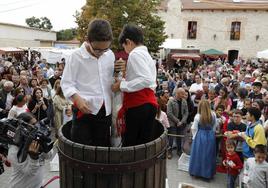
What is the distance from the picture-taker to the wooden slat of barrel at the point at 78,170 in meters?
2.08

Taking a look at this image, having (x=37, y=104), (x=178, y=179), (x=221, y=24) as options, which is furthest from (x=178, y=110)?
(x=221, y=24)

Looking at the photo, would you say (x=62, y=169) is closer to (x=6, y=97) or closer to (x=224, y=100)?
(x=6, y=97)

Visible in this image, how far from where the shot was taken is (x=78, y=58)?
229 cm

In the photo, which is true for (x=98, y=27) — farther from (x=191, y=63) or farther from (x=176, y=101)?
(x=191, y=63)

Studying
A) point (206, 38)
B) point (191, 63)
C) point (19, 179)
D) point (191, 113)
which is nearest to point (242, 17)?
point (206, 38)

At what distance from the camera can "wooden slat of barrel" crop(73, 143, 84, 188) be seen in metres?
2.08

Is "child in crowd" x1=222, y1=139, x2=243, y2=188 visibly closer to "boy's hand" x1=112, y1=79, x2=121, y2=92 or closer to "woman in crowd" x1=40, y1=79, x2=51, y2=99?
"boy's hand" x1=112, y1=79, x2=121, y2=92

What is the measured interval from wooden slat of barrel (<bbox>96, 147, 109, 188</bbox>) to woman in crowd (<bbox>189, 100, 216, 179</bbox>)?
4486 mm

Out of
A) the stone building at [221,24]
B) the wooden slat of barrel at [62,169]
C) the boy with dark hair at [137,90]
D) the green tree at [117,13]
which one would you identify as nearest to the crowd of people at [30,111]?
the wooden slat of barrel at [62,169]

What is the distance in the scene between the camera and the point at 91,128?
8.02ft

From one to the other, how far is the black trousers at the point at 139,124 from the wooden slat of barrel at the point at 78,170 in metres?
0.56

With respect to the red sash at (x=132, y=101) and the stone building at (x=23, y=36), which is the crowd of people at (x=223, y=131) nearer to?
the red sash at (x=132, y=101)

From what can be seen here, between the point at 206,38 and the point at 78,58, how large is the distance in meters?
31.2

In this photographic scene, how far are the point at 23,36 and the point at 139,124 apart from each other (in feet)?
124
